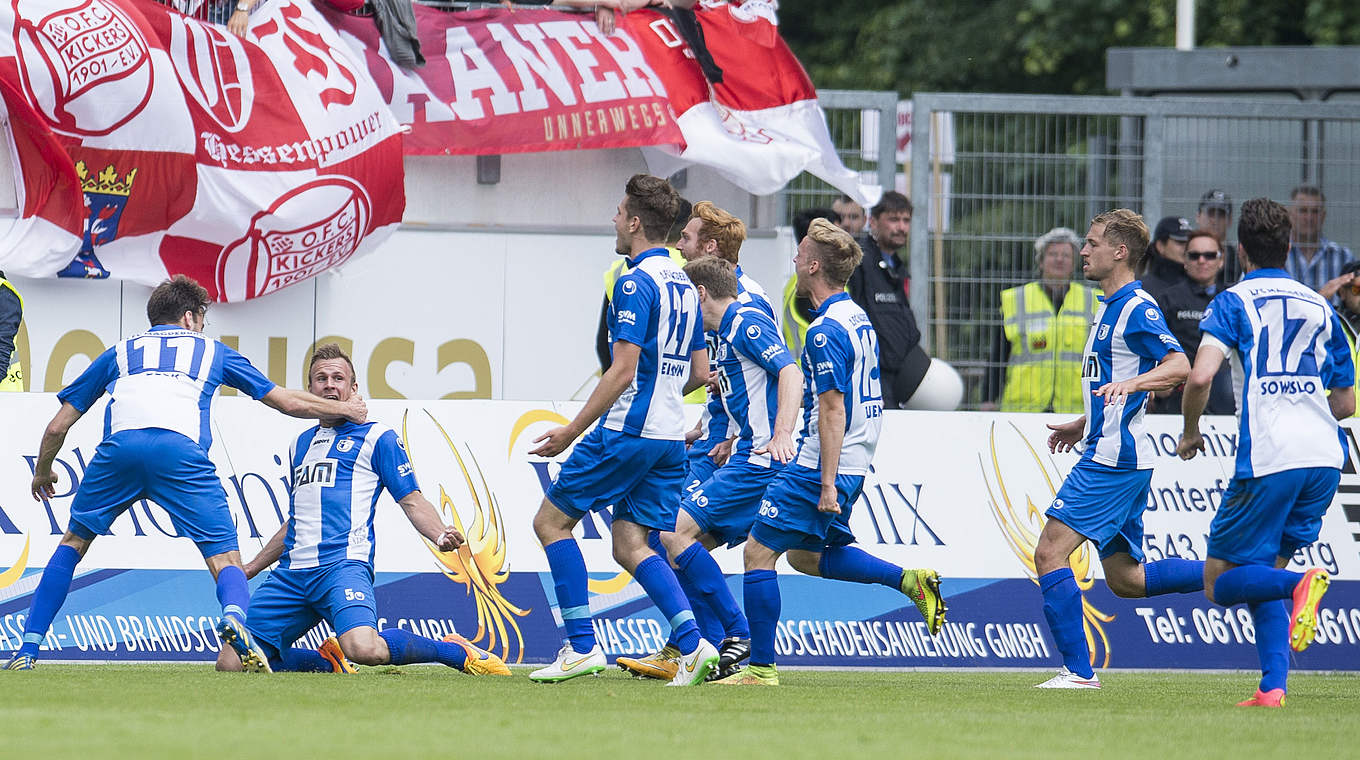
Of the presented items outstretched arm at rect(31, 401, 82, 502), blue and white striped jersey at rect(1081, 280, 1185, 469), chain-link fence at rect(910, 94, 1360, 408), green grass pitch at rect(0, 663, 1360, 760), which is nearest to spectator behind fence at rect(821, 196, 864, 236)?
chain-link fence at rect(910, 94, 1360, 408)

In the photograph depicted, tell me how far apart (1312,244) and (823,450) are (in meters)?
5.60

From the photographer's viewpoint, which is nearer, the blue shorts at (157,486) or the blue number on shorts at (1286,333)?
the blue number on shorts at (1286,333)

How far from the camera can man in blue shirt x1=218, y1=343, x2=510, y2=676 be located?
27.7ft

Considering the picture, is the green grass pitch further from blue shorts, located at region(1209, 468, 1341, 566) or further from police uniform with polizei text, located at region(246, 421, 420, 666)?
blue shorts, located at region(1209, 468, 1341, 566)

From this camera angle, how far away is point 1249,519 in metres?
7.80

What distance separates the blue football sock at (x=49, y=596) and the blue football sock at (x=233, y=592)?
762mm

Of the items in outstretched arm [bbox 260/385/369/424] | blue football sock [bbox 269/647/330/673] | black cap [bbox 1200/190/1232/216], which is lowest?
blue football sock [bbox 269/647/330/673]

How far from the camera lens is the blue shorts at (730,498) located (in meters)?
8.71

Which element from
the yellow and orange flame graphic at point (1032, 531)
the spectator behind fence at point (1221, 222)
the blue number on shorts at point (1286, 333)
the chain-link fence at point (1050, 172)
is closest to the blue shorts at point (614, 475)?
the blue number on shorts at point (1286, 333)

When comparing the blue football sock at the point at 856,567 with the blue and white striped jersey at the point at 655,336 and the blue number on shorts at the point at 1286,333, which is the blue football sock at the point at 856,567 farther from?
the blue number on shorts at the point at 1286,333

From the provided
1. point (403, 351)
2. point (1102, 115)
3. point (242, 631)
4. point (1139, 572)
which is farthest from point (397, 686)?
point (1102, 115)

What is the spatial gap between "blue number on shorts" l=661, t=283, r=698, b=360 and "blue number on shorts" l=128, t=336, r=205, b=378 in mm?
2233

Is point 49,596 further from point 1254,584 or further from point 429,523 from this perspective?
point 1254,584

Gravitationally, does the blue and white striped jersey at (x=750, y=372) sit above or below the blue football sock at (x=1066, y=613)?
above
